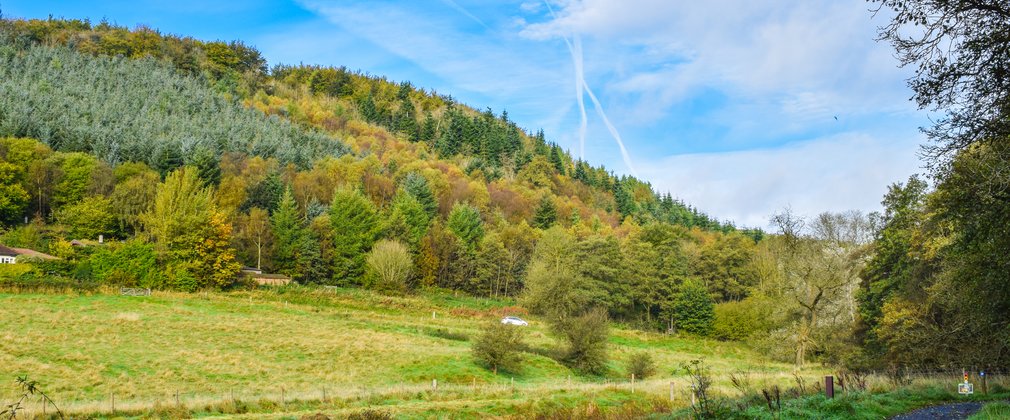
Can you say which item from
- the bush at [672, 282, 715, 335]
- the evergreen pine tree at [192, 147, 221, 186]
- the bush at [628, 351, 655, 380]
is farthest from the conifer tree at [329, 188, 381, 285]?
the bush at [628, 351, 655, 380]

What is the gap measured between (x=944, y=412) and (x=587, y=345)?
2629 centimetres

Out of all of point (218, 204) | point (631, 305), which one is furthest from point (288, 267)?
point (631, 305)

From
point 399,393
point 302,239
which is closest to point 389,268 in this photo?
point 302,239

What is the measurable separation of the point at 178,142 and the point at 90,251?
3088 centimetres

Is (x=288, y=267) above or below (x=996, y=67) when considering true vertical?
below

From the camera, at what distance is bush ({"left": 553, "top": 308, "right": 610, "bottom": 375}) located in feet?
128

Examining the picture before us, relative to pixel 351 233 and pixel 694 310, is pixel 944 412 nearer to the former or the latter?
pixel 694 310

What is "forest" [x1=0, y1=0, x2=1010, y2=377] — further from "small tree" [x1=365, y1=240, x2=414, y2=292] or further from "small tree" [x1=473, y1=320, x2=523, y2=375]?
"small tree" [x1=473, y1=320, x2=523, y2=375]

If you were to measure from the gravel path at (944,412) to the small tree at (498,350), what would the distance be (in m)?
23.7

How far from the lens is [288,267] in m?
71.6

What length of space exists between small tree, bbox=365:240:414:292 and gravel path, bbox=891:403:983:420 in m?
58.7

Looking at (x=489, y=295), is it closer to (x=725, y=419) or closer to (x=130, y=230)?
(x=130, y=230)

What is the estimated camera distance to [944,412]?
13.4 metres

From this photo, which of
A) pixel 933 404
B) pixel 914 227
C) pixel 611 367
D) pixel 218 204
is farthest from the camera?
pixel 218 204
